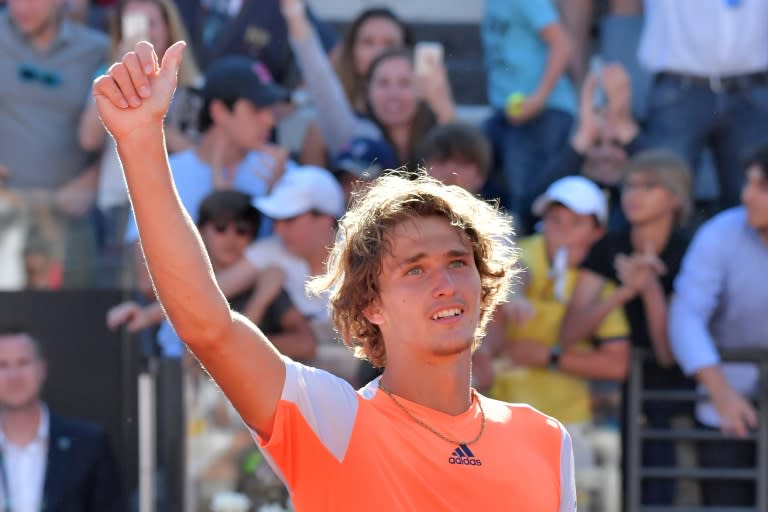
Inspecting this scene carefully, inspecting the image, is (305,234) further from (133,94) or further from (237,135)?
(133,94)

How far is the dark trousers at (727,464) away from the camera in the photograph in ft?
18.5

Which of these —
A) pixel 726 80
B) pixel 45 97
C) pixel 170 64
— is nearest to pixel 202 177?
pixel 45 97

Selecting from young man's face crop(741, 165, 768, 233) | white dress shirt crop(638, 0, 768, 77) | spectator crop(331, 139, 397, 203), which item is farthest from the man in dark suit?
→ white dress shirt crop(638, 0, 768, 77)

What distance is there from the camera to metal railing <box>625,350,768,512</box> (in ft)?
18.5

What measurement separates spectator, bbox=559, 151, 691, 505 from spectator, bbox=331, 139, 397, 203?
3.16 feet

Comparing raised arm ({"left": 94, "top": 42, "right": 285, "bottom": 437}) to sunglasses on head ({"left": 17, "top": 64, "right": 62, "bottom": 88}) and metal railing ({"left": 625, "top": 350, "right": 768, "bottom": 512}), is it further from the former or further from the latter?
sunglasses on head ({"left": 17, "top": 64, "right": 62, "bottom": 88})

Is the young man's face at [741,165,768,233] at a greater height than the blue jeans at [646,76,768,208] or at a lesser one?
lesser

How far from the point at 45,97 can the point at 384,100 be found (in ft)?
4.80

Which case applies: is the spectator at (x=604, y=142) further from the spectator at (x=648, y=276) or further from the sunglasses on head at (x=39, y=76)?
the sunglasses on head at (x=39, y=76)

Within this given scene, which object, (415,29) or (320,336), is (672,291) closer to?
(320,336)

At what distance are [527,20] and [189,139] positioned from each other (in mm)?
1651

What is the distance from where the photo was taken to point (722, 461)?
5.65 metres

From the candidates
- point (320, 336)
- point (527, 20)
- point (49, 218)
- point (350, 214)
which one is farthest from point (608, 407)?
point (350, 214)

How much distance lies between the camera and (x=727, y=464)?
5656 millimetres
